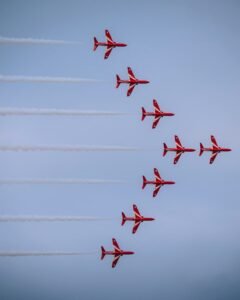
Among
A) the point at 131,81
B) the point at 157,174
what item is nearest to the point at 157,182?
the point at 157,174

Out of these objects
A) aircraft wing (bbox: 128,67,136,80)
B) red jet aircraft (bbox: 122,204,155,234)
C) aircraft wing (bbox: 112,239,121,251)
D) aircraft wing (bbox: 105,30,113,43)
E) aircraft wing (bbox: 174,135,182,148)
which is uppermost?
aircraft wing (bbox: 105,30,113,43)

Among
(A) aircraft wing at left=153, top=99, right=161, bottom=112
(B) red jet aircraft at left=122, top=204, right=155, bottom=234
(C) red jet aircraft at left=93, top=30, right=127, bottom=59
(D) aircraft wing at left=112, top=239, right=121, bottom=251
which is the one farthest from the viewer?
(A) aircraft wing at left=153, top=99, right=161, bottom=112

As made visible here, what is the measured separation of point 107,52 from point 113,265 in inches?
1160

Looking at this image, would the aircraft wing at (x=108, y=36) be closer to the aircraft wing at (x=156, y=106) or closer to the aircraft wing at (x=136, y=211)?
the aircraft wing at (x=156, y=106)

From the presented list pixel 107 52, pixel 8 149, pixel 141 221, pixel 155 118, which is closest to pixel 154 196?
pixel 141 221

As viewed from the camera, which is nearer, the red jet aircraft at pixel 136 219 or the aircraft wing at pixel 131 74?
the aircraft wing at pixel 131 74

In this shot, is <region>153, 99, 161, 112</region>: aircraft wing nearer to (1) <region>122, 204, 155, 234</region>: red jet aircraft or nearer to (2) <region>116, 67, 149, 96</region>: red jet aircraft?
(2) <region>116, 67, 149, 96</region>: red jet aircraft

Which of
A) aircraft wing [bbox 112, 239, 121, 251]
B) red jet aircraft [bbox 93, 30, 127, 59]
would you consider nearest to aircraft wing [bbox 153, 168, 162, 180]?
aircraft wing [bbox 112, 239, 121, 251]

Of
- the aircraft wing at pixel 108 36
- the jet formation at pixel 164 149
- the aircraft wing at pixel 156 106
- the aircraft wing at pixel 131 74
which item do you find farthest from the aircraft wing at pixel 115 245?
the aircraft wing at pixel 108 36

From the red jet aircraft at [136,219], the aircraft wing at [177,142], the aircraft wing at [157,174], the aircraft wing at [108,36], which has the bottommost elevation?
the red jet aircraft at [136,219]

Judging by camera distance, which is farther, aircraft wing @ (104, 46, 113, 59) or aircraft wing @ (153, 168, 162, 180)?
aircraft wing @ (153, 168, 162, 180)

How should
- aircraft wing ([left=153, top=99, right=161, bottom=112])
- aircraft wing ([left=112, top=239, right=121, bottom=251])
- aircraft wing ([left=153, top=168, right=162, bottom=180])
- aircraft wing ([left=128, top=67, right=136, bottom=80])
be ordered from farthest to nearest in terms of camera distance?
aircraft wing ([left=153, top=168, right=162, bottom=180]) < aircraft wing ([left=153, top=99, right=161, bottom=112]) < aircraft wing ([left=112, top=239, right=121, bottom=251]) < aircraft wing ([left=128, top=67, right=136, bottom=80])

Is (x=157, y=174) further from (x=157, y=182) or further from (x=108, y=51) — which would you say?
(x=108, y=51)

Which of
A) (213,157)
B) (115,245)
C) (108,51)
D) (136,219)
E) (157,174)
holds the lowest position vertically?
(115,245)
